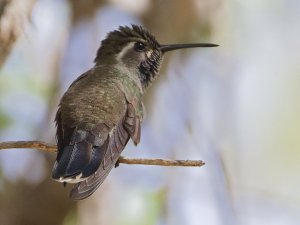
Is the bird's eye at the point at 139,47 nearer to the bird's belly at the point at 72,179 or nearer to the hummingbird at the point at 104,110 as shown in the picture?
the hummingbird at the point at 104,110

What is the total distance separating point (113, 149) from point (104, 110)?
12.1 inches

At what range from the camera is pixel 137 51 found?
16.0 ft

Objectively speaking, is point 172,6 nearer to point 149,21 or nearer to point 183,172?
point 149,21

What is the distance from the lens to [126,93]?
4383 mm

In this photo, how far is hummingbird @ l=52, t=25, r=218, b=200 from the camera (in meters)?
3.61

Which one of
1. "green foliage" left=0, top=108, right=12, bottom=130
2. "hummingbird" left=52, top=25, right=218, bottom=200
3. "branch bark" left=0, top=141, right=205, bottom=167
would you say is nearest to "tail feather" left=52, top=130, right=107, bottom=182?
"hummingbird" left=52, top=25, right=218, bottom=200

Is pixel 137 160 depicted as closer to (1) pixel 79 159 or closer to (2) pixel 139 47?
(1) pixel 79 159

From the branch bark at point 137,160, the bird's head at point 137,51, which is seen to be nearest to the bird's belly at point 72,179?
the branch bark at point 137,160

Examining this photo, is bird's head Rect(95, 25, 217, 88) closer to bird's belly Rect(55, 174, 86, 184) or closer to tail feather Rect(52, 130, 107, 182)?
tail feather Rect(52, 130, 107, 182)

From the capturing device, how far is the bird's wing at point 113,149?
3.44 meters

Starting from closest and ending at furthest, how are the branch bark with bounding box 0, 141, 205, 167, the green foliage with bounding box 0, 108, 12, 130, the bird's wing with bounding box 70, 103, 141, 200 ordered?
the branch bark with bounding box 0, 141, 205, 167 → the bird's wing with bounding box 70, 103, 141, 200 → the green foliage with bounding box 0, 108, 12, 130

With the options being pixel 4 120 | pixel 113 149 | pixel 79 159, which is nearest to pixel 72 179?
pixel 79 159

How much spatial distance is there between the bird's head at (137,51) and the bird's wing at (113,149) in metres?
0.59

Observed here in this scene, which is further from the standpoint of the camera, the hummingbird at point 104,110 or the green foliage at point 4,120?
the green foliage at point 4,120
